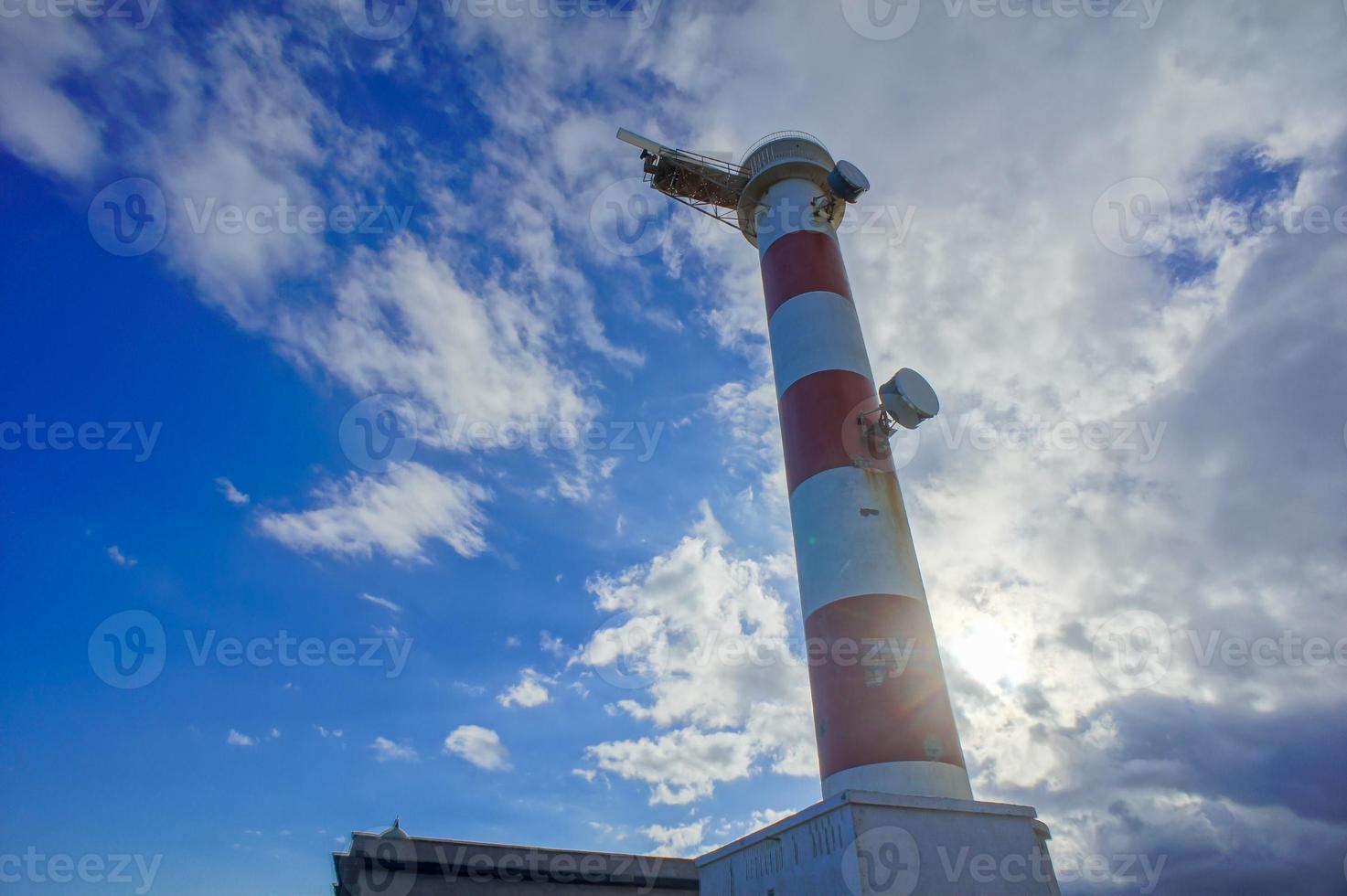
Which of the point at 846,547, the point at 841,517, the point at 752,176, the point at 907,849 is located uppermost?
the point at 752,176

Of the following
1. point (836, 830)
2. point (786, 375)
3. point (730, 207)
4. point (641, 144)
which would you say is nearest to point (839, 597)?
point (836, 830)

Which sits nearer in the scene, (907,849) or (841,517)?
(907,849)

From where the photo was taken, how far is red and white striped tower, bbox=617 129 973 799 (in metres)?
10.5

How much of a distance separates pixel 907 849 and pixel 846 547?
4.73m

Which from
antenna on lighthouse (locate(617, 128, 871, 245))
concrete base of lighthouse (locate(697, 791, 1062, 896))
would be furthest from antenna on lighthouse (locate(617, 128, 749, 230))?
concrete base of lighthouse (locate(697, 791, 1062, 896))

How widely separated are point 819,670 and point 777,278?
343 inches

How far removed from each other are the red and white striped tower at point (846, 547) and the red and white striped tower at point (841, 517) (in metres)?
0.02

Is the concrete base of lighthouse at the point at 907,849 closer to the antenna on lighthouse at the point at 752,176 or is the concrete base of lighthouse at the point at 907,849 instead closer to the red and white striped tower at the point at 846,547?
the red and white striped tower at the point at 846,547

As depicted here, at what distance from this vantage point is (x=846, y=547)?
474 inches

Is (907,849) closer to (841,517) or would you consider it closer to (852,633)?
(852,633)

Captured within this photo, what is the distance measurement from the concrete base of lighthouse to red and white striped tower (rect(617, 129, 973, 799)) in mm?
970

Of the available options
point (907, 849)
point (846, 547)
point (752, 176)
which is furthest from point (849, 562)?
point (752, 176)

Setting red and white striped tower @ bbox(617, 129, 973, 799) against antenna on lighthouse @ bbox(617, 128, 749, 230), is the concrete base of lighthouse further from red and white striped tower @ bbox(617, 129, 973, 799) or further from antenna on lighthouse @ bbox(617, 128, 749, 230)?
antenna on lighthouse @ bbox(617, 128, 749, 230)

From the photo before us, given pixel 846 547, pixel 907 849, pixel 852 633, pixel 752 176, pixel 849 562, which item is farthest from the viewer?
pixel 752 176
